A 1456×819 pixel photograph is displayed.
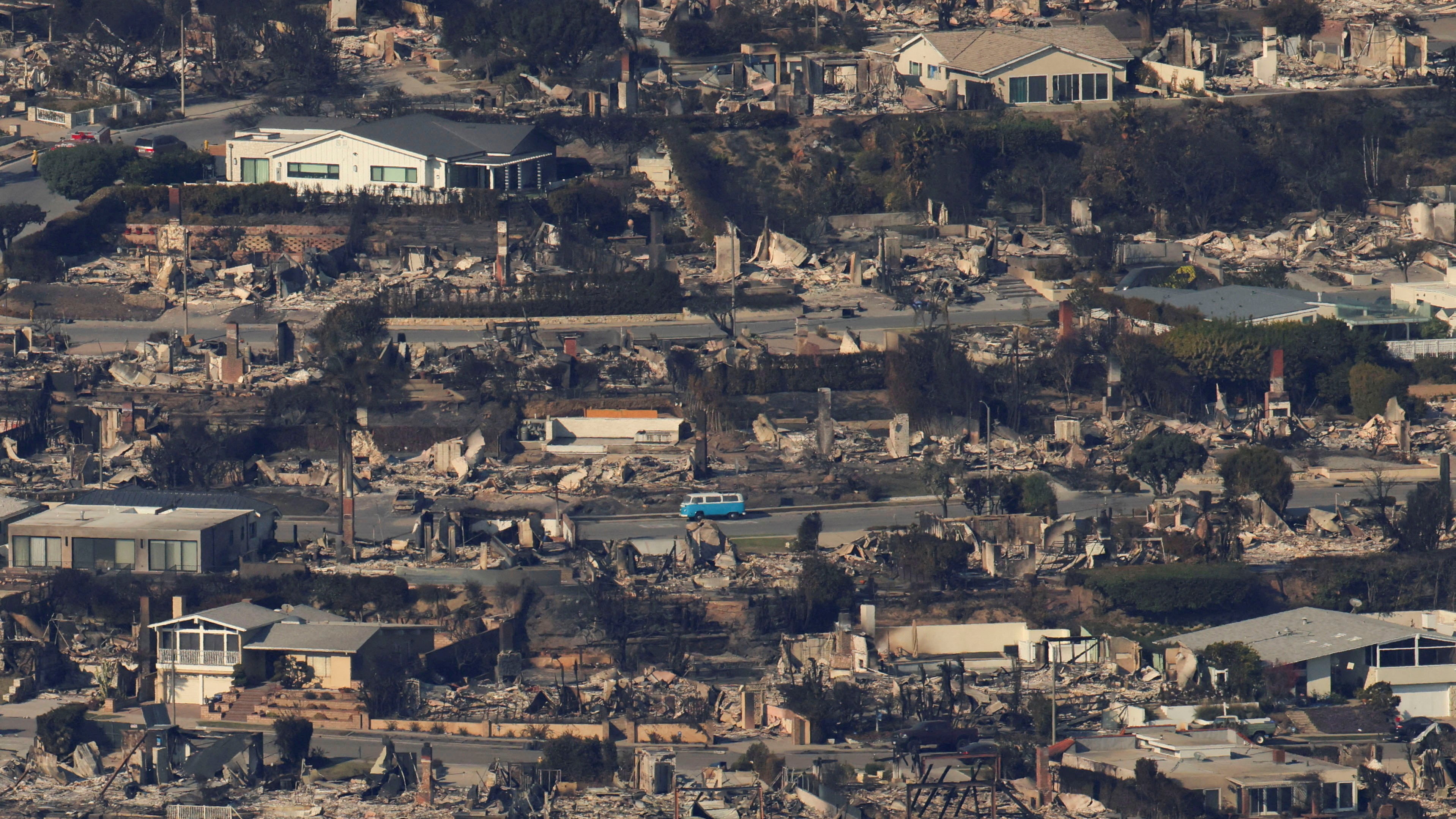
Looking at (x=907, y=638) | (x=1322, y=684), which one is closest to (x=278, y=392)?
(x=907, y=638)

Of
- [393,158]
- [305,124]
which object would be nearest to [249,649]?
[393,158]

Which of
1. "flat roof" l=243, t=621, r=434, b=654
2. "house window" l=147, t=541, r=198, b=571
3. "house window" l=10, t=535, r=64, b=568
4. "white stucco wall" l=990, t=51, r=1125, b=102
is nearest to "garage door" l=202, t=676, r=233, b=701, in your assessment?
"flat roof" l=243, t=621, r=434, b=654

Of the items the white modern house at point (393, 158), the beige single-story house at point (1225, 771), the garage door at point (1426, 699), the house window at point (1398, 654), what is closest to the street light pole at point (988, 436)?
the house window at point (1398, 654)

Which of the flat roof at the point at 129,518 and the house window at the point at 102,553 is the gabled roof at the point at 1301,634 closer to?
the flat roof at the point at 129,518

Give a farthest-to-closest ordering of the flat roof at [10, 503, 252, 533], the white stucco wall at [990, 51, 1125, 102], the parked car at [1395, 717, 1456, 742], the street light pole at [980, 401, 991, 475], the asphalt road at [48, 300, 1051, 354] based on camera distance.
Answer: the white stucco wall at [990, 51, 1125, 102]
the asphalt road at [48, 300, 1051, 354]
the street light pole at [980, 401, 991, 475]
the flat roof at [10, 503, 252, 533]
the parked car at [1395, 717, 1456, 742]

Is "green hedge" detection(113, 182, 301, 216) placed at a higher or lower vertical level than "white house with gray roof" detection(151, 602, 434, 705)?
higher

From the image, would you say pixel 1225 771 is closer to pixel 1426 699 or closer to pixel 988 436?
pixel 1426 699

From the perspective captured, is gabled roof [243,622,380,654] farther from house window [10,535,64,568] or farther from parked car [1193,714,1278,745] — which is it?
parked car [1193,714,1278,745]
